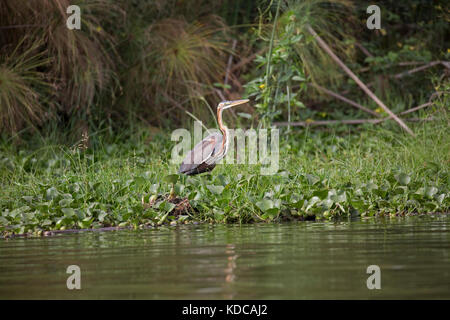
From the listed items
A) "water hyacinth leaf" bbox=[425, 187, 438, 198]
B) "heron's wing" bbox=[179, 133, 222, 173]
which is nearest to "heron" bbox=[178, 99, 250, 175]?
"heron's wing" bbox=[179, 133, 222, 173]

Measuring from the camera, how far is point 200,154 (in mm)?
6602

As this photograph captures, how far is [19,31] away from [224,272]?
6742mm

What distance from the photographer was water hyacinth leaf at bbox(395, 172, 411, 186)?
21.0ft

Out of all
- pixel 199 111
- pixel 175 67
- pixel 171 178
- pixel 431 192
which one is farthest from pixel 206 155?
pixel 199 111

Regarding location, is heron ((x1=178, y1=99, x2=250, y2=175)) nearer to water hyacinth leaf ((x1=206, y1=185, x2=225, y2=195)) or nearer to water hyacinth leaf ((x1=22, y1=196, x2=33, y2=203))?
water hyacinth leaf ((x1=206, y1=185, x2=225, y2=195))

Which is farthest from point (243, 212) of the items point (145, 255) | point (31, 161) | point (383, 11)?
point (383, 11)

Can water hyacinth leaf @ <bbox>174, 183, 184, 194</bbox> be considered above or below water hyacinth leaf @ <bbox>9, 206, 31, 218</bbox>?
above

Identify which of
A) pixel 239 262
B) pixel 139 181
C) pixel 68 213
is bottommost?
pixel 239 262

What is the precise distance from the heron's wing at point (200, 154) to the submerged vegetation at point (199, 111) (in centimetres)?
15

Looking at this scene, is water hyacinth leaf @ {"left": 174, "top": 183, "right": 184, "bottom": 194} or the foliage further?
the foliage

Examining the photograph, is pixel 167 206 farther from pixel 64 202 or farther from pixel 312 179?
pixel 312 179

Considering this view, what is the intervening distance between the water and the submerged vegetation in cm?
63

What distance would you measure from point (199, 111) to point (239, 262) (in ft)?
20.2

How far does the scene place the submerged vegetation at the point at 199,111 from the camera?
6.12 m
